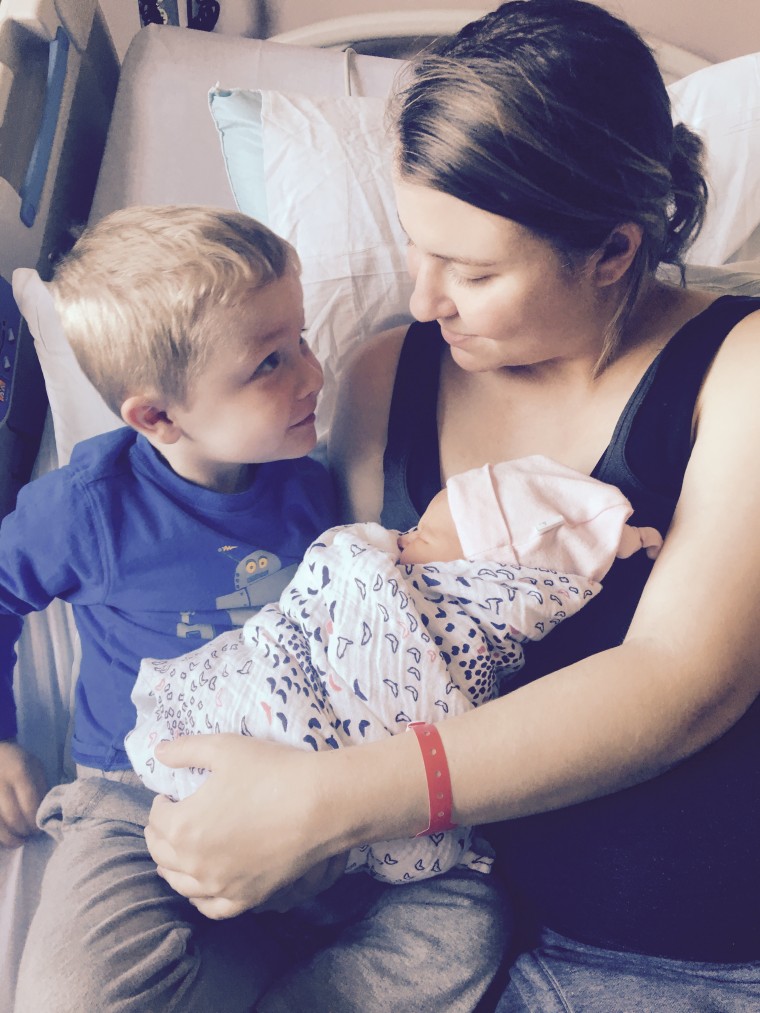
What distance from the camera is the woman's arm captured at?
78cm

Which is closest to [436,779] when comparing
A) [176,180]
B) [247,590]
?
[247,590]

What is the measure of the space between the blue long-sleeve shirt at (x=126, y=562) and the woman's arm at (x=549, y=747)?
25 cm

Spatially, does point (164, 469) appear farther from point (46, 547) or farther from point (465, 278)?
point (465, 278)

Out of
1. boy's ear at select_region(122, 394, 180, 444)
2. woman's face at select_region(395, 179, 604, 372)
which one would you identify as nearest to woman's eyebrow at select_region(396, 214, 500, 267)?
woman's face at select_region(395, 179, 604, 372)

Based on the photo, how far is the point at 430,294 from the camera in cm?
92

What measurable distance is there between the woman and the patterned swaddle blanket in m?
0.06

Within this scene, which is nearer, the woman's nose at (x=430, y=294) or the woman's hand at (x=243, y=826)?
the woman's hand at (x=243, y=826)

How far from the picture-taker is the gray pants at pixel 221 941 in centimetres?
82

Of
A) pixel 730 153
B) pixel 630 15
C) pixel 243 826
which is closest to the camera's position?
pixel 243 826

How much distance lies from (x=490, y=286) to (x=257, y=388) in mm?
302

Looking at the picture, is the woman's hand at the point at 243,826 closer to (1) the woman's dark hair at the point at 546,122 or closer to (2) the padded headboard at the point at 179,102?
(1) the woman's dark hair at the point at 546,122

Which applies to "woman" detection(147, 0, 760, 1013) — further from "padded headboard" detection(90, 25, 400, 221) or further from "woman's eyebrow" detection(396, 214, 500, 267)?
"padded headboard" detection(90, 25, 400, 221)

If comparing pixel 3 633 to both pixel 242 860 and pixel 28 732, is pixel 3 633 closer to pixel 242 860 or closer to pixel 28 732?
pixel 28 732

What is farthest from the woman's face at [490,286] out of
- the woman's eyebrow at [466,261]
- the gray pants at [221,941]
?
the gray pants at [221,941]
